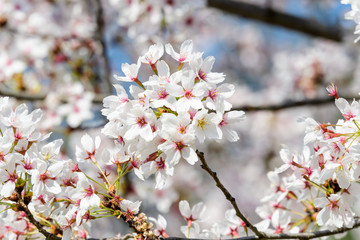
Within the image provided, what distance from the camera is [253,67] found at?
9383 millimetres

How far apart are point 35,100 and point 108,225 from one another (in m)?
2.54

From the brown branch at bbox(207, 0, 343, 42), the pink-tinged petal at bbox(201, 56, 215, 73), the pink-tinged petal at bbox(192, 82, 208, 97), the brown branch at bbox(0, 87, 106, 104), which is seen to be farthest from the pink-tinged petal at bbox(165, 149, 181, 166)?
the brown branch at bbox(207, 0, 343, 42)

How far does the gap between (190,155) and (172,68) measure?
3432 millimetres

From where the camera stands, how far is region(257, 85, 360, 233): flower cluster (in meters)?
1.71

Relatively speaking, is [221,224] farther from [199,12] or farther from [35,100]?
[199,12]

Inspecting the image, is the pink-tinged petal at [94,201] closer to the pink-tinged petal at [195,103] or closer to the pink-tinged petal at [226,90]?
the pink-tinged petal at [195,103]

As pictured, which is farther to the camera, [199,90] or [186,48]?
[186,48]

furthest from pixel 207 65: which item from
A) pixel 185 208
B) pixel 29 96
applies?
pixel 29 96

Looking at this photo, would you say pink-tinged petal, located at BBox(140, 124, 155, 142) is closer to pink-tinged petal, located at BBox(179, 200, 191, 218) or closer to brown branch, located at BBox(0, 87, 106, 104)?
pink-tinged petal, located at BBox(179, 200, 191, 218)

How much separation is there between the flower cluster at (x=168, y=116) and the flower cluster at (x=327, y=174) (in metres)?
0.35

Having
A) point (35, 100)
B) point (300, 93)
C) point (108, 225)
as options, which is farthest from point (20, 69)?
point (300, 93)

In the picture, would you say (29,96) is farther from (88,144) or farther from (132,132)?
(132,132)

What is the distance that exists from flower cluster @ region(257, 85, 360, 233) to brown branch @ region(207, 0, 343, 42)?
2.62 metres

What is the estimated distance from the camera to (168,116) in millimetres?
1636
